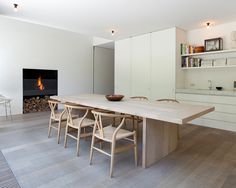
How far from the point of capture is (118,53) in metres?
6.07

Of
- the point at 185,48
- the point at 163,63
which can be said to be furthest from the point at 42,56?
the point at 185,48

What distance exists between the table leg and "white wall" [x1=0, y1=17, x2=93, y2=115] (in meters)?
4.49

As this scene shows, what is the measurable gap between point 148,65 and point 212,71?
165 centimetres

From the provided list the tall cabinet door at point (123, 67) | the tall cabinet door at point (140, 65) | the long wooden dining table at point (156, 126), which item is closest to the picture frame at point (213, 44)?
the tall cabinet door at point (140, 65)

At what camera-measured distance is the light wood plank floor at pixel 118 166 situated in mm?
1903

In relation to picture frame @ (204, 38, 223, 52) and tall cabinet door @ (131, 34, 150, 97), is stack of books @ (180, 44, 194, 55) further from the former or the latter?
tall cabinet door @ (131, 34, 150, 97)

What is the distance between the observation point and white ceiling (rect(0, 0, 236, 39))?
3.15 m

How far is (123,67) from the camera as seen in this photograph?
5.94 meters

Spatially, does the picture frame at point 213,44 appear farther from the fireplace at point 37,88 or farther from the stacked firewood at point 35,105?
the stacked firewood at point 35,105

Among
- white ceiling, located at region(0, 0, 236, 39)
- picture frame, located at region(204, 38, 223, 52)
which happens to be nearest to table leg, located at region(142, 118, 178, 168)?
white ceiling, located at region(0, 0, 236, 39)

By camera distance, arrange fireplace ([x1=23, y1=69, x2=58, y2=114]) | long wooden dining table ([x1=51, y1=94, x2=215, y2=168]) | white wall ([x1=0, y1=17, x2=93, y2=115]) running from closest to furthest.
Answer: long wooden dining table ([x1=51, y1=94, x2=215, y2=168]) → white wall ([x1=0, y1=17, x2=93, y2=115]) → fireplace ([x1=23, y1=69, x2=58, y2=114])

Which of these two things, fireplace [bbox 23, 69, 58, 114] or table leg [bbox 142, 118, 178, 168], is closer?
table leg [bbox 142, 118, 178, 168]

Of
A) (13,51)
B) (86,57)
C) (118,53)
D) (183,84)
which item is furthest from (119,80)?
(13,51)

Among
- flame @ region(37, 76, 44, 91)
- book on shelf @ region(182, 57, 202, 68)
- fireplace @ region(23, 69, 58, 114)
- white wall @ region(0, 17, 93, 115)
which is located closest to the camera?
book on shelf @ region(182, 57, 202, 68)
